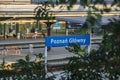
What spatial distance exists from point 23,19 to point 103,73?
25.7 metres

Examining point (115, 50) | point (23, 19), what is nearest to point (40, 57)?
point (115, 50)

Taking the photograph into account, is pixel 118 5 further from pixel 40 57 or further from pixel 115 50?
pixel 40 57

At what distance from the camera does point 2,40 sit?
30.5 metres

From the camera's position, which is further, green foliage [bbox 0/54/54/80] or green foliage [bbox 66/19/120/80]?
green foliage [bbox 0/54/54/80]

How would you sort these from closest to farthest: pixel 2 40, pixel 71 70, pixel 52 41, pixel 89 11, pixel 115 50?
pixel 89 11 < pixel 115 50 < pixel 71 70 < pixel 52 41 < pixel 2 40

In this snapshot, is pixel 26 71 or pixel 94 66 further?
pixel 26 71

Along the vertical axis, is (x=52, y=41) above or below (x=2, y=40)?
above

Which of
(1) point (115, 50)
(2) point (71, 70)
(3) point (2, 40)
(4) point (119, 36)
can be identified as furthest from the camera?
(3) point (2, 40)

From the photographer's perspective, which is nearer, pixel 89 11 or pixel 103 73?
pixel 89 11

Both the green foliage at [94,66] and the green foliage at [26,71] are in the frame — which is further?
the green foliage at [26,71]

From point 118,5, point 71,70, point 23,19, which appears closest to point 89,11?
point 118,5

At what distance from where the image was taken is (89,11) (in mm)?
2057

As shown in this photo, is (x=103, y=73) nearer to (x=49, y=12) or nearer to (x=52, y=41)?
(x=49, y=12)

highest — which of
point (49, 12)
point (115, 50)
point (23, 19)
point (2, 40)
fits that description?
point (49, 12)
